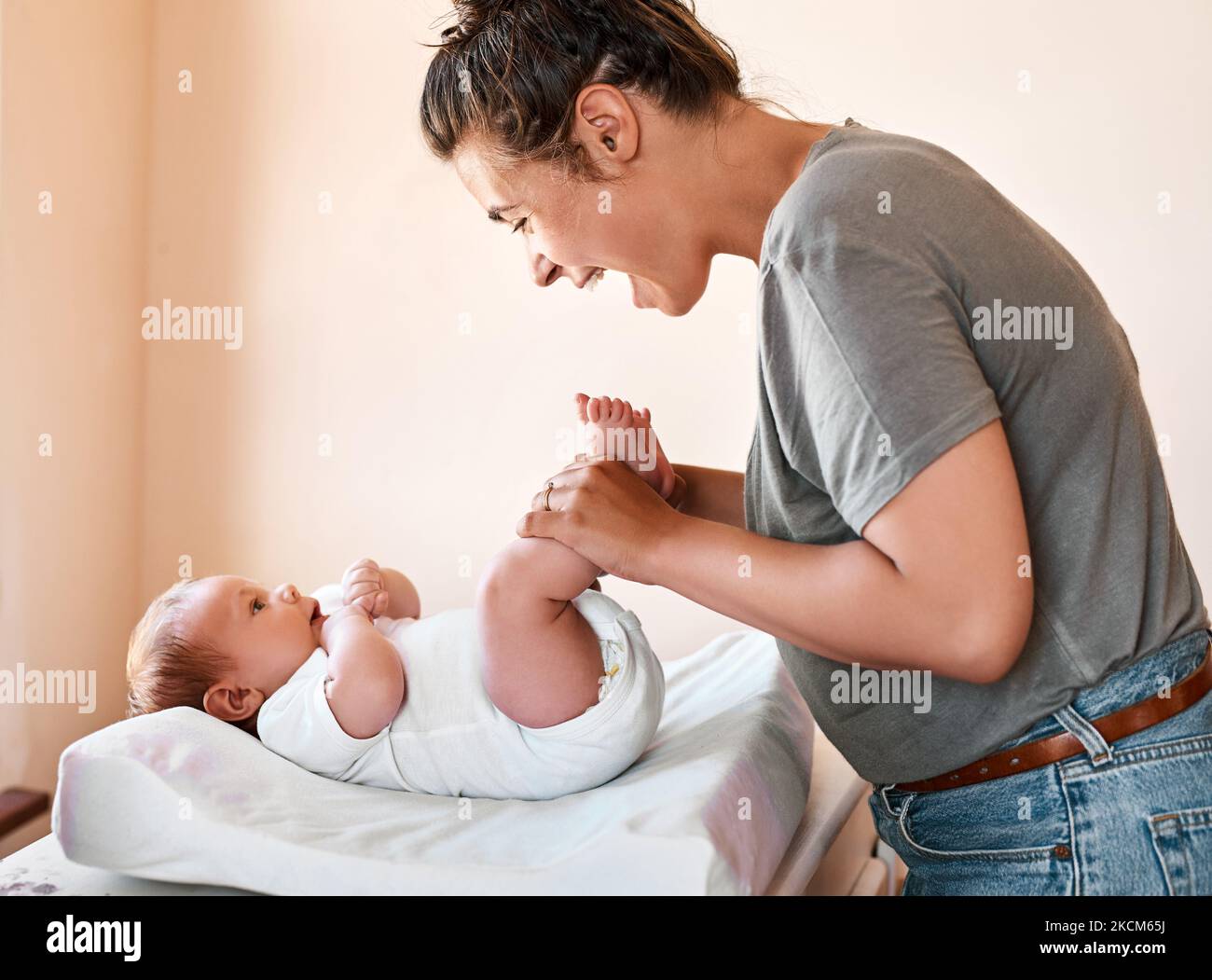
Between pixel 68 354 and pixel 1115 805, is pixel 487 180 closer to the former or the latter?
pixel 1115 805

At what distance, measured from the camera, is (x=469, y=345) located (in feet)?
7.31

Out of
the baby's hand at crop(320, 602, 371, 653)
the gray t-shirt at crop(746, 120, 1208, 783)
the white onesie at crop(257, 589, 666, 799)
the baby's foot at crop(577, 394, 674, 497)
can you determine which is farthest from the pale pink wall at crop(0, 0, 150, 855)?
the gray t-shirt at crop(746, 120, 1208, 783)

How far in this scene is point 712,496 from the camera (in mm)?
1422

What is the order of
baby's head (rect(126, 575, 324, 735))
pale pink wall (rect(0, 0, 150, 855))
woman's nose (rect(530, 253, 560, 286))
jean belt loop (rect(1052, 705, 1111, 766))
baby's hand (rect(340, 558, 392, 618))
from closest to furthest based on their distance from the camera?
jean belt loop (rect(1052, 705, 1111, 766)), woman's nose (rect(530, 253, 560, 286)), baby's head (rect(126, 575, 324, 735)), baby's hand (rect(340, 558, 392, 618)), pale pink wall (rect(0, 0, 150, 855))

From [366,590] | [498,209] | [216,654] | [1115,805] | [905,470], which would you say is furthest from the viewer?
[366,590]

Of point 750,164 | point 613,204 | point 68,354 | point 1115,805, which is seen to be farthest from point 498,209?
point 68,354

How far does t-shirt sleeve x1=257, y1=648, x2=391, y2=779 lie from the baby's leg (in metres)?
0.19

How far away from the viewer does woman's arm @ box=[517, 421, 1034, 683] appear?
79cm

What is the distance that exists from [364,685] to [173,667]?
1.00 ft

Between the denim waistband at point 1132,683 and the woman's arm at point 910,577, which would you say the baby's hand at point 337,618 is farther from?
the denim waistband at point 1132,683

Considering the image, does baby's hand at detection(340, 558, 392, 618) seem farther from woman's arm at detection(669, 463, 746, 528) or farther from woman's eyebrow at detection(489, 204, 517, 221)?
woman's eyebrow at detection(489, 204, 517, 221)
